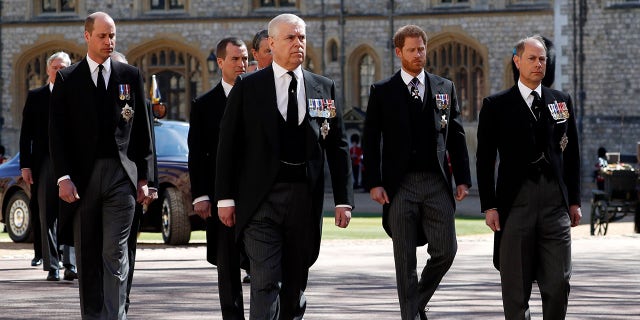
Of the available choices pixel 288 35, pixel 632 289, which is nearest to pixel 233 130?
pixel 288 35

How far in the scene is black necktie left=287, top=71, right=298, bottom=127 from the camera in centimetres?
763

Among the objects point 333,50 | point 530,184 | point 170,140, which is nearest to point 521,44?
point 530,184

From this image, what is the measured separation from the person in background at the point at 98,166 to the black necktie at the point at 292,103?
4.48 ft

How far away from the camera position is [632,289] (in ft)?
39.5

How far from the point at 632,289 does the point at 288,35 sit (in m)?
5.49

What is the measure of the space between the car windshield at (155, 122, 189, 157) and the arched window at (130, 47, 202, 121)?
2359 cm

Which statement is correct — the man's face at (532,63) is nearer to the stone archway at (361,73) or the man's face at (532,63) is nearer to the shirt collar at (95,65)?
the shirt collar at (95,65)

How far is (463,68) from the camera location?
3984cm

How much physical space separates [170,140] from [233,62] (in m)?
9.06

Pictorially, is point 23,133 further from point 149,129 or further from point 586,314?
point 586,314

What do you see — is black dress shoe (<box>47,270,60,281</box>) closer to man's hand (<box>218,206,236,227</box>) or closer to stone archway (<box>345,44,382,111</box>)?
man's hand (<box>218,206,236,227</box>)

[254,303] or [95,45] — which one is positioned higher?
[95,45]

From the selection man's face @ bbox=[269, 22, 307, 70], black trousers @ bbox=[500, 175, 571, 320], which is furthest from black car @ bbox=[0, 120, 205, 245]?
man's face @ bbox=[269, 22, 307, 70]

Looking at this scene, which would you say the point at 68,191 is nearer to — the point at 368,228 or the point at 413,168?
the point at 413,168
